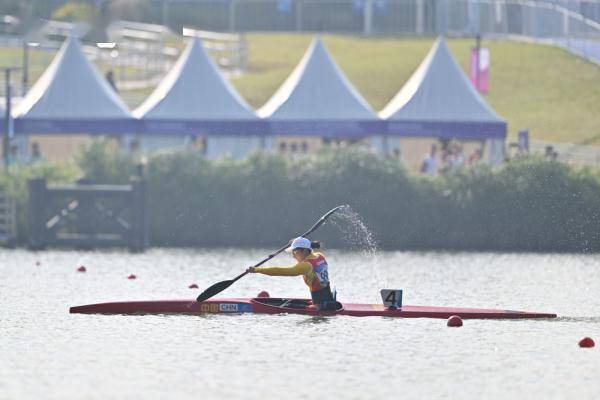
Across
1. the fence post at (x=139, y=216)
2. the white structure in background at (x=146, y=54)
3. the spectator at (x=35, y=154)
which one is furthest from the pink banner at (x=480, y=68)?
the fence post at (x=139, y=216)

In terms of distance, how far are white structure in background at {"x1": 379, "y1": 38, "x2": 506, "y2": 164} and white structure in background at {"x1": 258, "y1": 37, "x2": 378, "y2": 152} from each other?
3.46 ft

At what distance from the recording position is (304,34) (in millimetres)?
87250

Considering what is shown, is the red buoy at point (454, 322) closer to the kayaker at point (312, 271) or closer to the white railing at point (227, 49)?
the kayaker at point (312, 271)

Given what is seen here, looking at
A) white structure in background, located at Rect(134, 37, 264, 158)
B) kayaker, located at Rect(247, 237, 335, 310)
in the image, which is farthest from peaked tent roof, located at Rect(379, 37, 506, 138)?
kayaker, located at Rect(247, 237, 335, 310)

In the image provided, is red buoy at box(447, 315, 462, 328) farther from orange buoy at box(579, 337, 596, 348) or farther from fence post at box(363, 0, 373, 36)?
fence post at box(363, 0, 373, 36)

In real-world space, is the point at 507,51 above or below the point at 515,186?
above

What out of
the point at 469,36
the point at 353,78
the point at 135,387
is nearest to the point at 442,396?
the point at 135,387

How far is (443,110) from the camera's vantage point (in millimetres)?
55500

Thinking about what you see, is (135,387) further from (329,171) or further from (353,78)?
(353,78)

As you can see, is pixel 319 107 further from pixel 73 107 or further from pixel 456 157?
pixel 73 107

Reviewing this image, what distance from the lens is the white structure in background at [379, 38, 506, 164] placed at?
55.3 metres

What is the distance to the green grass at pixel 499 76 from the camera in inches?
2773

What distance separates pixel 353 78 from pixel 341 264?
3081 centimetres

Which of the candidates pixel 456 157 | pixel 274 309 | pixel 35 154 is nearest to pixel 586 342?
pixel 274 309
